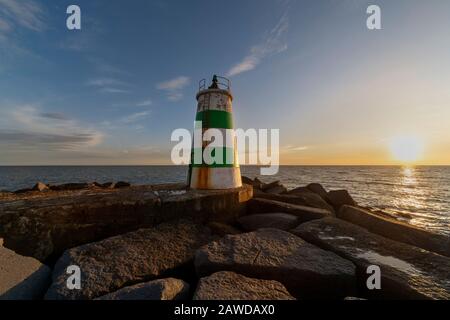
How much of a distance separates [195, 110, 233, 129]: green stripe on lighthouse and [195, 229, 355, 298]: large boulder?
11.9ft

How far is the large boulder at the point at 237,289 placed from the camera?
235 centimetres

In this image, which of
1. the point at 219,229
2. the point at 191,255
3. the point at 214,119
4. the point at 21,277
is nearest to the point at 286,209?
the point at 219,229

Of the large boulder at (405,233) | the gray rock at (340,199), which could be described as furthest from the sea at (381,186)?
the gray rock at (340,199)

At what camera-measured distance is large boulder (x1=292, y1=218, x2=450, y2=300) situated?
8.74ft

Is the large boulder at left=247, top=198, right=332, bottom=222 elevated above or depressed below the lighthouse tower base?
below

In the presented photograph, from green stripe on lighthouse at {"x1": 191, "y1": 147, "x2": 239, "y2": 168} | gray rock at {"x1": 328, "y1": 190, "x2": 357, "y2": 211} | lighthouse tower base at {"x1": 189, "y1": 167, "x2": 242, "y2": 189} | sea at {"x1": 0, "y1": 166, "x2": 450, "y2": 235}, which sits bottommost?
sea at {"x1": 0, "y1": 166, "x2": 450, "y2": 235}

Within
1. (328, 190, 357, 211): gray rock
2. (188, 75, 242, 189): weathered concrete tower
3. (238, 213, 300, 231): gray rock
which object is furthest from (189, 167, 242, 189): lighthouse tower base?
(328, 190, 357, 211): gray rock

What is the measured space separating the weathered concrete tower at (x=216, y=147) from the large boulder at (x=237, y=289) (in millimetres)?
3498

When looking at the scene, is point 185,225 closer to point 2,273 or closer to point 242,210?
point 242,210

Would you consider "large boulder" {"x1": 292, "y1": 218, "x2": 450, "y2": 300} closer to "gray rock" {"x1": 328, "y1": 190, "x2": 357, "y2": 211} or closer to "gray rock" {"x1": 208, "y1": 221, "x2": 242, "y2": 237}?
"gray rock" {"x1": 208, "y1": 221, "x2": 242, "y2": 237}

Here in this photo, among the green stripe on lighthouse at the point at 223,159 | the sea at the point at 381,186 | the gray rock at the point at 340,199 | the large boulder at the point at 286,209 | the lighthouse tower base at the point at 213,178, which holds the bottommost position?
the sea at the point at 381,186

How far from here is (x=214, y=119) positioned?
20.5ft

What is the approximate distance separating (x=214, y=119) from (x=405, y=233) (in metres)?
5.20

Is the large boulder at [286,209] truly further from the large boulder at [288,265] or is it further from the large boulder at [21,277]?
the large boulder at [21,277]
